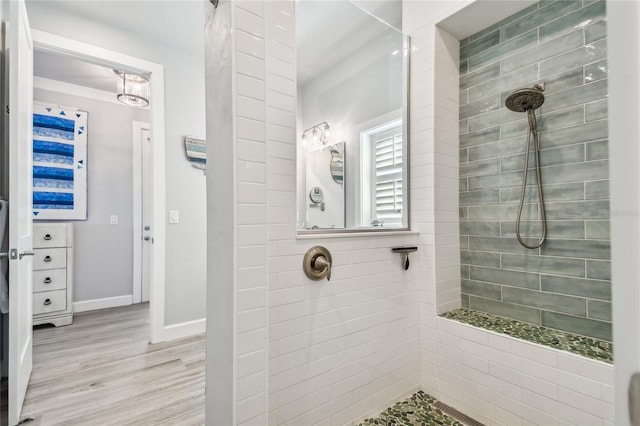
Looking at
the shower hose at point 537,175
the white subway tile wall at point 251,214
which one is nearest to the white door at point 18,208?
the white subway tile wall at point 251,214

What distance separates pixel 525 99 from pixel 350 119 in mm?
977

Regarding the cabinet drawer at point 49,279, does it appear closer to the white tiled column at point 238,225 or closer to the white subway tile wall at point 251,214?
the white tiled column at point 238,225

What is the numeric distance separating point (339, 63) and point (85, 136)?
351 cm

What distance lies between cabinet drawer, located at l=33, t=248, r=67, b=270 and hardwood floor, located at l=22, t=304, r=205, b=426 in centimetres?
63

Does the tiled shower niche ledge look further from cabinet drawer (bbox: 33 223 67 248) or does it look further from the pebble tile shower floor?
cabinet drawer (bbox: 33 223 67 248)

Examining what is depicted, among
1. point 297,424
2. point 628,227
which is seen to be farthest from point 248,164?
point 297,424

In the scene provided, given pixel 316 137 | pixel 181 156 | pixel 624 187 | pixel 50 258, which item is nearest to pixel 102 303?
pixel 50 258

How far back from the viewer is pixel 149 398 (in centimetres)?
188

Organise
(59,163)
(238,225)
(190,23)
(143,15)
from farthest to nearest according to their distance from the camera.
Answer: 1. (59,163)
2. (190,23)
3. (143,15)
4. (238,225)

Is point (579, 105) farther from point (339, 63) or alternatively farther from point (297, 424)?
point (297, 424)

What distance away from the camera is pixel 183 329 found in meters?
2.83

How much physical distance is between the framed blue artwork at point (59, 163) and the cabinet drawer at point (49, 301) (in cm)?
92

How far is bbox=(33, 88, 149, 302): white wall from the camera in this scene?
12.2ft

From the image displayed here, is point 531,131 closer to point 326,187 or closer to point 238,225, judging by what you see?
point 326,187
